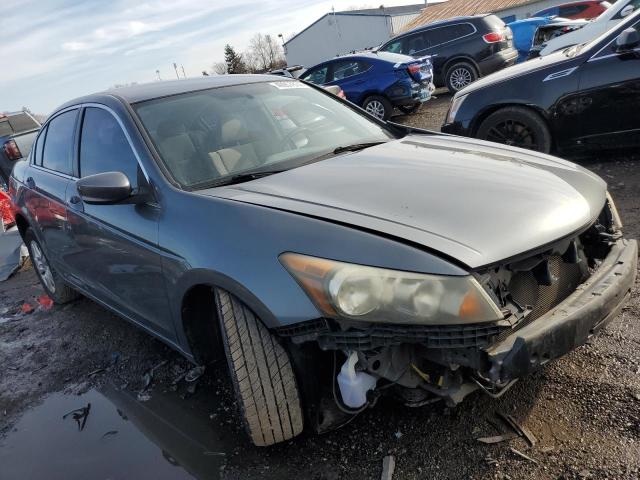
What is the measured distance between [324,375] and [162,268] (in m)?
0.92

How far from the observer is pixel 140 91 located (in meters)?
3.16

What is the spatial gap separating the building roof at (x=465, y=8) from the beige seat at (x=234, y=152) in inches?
1529

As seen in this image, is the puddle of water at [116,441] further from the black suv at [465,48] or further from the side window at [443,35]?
the side window at [443,35]

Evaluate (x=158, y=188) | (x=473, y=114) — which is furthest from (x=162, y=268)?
(x=473, y=114)

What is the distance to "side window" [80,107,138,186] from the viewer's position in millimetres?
2781

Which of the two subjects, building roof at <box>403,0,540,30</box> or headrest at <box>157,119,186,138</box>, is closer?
headrest at <box>157,119,186,138</box>

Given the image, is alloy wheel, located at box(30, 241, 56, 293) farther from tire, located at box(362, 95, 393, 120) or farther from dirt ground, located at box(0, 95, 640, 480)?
tire, located at box(362, 95, 393, 120)

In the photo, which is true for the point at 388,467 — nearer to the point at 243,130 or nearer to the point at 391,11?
the point at 243,130

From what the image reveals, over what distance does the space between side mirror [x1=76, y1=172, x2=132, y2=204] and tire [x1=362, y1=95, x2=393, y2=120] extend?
28.1 ft

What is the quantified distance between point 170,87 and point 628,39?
165 inches

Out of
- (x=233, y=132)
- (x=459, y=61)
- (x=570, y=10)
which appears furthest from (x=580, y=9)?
(x=233, y=132)

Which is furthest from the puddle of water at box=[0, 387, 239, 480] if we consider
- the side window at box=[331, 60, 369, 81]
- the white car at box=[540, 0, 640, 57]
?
the side window at box=[331, 60, 369, 81]

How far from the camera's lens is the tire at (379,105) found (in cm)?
1056

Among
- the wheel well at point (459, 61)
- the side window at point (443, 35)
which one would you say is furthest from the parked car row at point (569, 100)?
the side window at point (443, 35)
